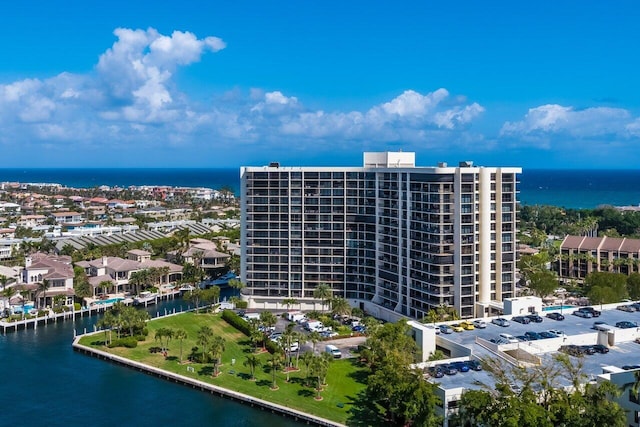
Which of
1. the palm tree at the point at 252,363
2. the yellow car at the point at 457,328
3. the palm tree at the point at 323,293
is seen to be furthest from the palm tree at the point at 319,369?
the palm tree at the point at 323,293

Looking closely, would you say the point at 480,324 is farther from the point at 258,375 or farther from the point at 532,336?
the point at 258,375

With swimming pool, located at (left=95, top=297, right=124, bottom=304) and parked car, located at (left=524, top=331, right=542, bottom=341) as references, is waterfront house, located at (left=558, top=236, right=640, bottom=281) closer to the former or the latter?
parked car, located at (left=524, top=331, right=542, bottom=341)

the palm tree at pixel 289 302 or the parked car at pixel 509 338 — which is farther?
Result: the palm tree at pixel 289 302

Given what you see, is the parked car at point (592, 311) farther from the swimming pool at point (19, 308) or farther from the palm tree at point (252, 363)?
the swimming pool at point (19, 308)

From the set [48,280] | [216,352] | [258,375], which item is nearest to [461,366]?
[258,375]

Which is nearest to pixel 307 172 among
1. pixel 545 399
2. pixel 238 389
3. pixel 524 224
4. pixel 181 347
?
pixel 181 347

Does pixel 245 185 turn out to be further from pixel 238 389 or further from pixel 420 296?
pixel 238 389

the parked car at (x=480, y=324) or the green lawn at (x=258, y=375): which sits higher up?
the parked car at (x=480, y=324)
